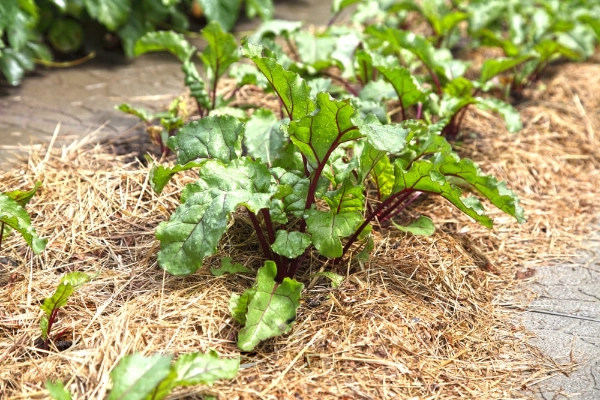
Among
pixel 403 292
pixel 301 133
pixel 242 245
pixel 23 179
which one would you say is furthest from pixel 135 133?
pixel 403 292

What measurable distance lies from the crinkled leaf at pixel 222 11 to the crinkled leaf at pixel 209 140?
62.4 inches

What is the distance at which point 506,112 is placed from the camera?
2.70 meters

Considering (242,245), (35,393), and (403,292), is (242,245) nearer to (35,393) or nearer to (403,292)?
(403,292)

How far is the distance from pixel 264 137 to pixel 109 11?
58.8 inches

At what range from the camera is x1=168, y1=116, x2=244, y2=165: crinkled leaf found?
2.01 meters

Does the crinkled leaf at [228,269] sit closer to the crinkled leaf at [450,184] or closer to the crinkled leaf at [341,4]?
the crinkled leaf at [450,184]

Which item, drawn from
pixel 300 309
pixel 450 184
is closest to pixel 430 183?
pixel 450 184

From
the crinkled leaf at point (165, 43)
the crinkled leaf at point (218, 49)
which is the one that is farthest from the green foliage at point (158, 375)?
the crinkled leaf at point (165, 43)

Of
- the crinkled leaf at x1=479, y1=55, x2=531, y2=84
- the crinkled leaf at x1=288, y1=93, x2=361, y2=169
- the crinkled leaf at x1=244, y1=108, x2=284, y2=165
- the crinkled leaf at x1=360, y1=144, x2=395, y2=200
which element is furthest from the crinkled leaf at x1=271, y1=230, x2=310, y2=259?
the crinkled leaf at x1=479, y1=55, x2=531, y2=84

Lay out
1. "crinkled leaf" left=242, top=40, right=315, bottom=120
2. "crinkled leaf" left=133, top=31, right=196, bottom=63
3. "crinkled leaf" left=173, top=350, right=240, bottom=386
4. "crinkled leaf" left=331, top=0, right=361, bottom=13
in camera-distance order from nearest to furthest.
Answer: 1. "crinkled leaf" left=173, top=350, right=240, bottom=386
2. "crinkled leaf" left=242, top=40, right=315, bottom=120
3. "crinkled leaf" left=133, top=31, right=196, bottom=63
4. "crinkled leaf" left=331, top=0, right=361, bottom=13

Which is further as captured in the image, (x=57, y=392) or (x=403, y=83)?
(x=403, y=83)

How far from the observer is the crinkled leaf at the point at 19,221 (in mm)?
1791

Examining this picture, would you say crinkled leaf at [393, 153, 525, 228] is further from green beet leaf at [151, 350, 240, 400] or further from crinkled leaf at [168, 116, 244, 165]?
green beet leaf at [151, 350, 240, 400]

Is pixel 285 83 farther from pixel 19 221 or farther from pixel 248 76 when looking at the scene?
pixel 19 221
